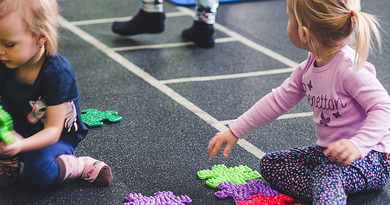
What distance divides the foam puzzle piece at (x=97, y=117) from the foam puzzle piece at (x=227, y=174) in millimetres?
744


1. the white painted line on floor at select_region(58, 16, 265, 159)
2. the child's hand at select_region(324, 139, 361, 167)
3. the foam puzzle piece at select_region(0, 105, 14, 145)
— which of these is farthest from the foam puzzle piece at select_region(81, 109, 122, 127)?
the child's hand at select_region(324, 139, 361, 167)

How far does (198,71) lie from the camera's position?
3.86m

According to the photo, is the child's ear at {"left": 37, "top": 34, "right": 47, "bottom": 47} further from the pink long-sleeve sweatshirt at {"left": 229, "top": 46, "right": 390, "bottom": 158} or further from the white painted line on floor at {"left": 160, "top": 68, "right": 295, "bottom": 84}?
the white painted line on floor at {"left": 160, "top": 68, "right": 295, "bottom": 84}

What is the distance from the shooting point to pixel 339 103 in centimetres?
214

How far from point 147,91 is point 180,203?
4.54 feet

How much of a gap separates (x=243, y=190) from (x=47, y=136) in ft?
2.66

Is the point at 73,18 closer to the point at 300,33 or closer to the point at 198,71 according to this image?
the point at 198,71

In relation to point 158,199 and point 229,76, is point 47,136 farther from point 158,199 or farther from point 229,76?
point 229,76

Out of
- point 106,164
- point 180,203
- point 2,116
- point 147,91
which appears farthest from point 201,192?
point 147,91

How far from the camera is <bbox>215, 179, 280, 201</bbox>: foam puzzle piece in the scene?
7.29ft

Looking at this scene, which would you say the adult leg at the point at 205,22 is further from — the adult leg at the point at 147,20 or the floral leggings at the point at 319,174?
the floral leggings at the point at 319,174

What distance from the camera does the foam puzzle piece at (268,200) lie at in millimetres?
2184

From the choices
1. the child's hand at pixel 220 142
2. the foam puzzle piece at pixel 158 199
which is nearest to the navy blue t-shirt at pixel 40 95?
the foam puzzle piece at pixel 158 199

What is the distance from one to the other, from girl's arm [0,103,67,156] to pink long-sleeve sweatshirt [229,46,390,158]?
2.35 ft
